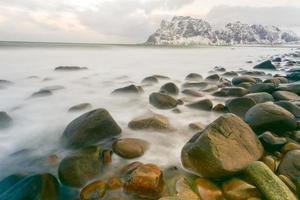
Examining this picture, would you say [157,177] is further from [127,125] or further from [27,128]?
[27,128]

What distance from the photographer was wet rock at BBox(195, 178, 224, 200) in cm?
260

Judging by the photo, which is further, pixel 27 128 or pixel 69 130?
pixel 27 128

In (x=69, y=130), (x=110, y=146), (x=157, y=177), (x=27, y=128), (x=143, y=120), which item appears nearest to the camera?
(x=157, y=177)

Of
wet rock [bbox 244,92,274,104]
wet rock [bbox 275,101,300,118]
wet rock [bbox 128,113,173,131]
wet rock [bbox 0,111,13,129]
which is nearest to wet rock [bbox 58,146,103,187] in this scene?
wet rock [bbox 128,113,173,131]

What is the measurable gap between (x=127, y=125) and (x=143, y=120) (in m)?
0.34

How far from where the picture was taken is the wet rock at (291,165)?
2.76 meters

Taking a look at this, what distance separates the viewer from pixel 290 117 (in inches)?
149

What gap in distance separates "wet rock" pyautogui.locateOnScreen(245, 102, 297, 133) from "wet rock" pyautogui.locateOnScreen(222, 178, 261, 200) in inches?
52.1

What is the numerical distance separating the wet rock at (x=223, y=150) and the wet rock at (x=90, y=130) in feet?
3.98

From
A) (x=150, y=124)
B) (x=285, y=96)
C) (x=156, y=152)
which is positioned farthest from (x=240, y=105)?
(x=156, y=152)

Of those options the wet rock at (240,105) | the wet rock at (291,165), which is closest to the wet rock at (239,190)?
the wet rock at (291,165)

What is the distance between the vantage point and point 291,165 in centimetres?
286

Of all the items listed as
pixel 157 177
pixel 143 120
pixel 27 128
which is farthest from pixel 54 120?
pixel 157 177

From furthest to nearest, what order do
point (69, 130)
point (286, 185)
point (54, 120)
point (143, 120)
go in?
1. point (54, 120)
2. point (143, 120)
3. point (69, 130)
4. point (286, 185)
